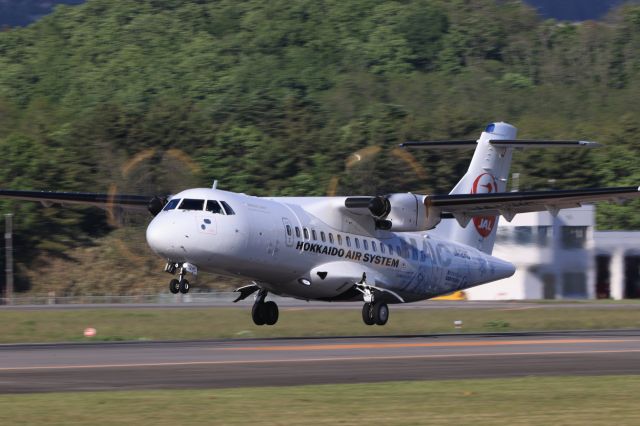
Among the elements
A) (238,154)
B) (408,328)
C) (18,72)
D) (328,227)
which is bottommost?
(408,328)

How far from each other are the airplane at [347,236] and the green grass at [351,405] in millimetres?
9259

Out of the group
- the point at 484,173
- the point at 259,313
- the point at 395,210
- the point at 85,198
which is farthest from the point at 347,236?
the point at 85,198

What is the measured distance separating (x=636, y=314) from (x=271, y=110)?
59541 mm

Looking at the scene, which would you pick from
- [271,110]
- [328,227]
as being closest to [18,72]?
[271,110]

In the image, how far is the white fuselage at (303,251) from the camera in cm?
2486

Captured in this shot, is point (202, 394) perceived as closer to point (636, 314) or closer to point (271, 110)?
point (636, 314)

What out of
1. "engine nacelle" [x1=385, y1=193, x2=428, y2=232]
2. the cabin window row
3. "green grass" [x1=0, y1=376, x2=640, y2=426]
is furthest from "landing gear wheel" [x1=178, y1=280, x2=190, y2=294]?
"green grass" [x1=0, y1=376, x2=640, y2=426]

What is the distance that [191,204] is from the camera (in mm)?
25344

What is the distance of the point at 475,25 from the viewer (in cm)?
15175

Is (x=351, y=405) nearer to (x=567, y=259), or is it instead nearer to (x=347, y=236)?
(x=347, y=236)

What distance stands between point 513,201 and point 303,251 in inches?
214

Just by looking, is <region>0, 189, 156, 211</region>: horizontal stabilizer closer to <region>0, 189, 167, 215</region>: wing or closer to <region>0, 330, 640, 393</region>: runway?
<region>0, 189, 167, 215</region>: wing

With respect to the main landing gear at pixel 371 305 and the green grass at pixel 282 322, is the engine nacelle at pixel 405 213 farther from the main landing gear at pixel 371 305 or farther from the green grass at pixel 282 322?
the green grass at pixel 282 322

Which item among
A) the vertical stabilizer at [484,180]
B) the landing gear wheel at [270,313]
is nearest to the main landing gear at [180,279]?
the landing gear wheel at [270,313]
